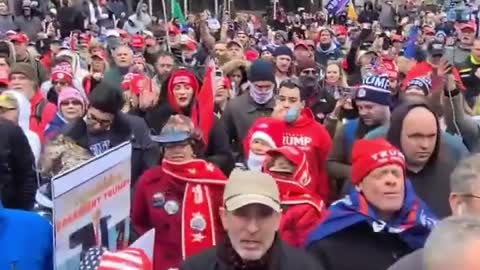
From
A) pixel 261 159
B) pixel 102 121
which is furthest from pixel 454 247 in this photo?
pixel 102 121

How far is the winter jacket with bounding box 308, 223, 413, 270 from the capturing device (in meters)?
4.43

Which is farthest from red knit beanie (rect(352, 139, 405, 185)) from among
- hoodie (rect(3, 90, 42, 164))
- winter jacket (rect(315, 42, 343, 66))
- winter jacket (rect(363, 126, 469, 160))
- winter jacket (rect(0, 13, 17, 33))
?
winter jacket (rect(0, 13, 17, 33))

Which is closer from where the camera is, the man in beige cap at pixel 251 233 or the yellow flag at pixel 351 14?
the man in beige cap at pixel 251 233

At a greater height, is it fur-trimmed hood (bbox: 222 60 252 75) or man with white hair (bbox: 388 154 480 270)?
man with white hair (bbox: 388 154 480 270)

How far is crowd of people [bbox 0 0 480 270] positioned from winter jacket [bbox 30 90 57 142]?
0.10 feet

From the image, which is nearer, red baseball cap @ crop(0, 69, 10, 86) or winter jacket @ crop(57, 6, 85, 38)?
red baseball cap @ crop(0, 69, 10, 86)

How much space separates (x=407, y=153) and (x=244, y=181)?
1.49 meters

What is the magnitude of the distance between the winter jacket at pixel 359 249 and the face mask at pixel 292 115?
2.52 m

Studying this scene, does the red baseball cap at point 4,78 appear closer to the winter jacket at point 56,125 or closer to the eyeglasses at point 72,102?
the winter jacket at point 56,125

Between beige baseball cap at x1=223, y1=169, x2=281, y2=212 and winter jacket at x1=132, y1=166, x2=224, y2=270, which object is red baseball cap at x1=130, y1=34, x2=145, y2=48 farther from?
beige baseball cap at x1=223, y1=169, x2=281, y2=212

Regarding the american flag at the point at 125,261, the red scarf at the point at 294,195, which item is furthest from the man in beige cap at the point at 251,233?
the red scarf at the point at 294,195

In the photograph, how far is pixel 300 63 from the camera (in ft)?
37.4

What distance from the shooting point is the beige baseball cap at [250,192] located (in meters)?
3.98

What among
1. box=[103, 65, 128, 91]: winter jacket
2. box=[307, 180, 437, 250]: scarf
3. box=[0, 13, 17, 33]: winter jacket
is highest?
box=[307, 180, 437, 250]: scarf
